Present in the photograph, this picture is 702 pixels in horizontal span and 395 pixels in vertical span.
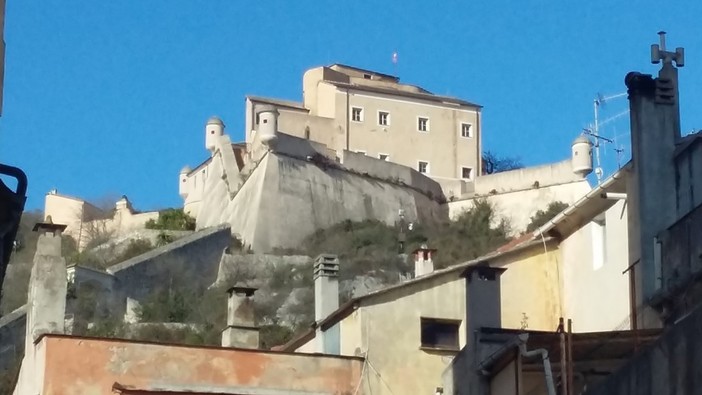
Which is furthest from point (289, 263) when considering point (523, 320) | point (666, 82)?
point (666, 82)

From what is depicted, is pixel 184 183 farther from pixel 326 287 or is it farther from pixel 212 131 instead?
pixel 326 287

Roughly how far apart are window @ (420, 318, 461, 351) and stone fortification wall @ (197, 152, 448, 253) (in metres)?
47.0

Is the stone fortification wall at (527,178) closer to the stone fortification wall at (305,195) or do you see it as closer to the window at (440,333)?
the stone fortification wall at (305,195)

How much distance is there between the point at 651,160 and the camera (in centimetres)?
2205

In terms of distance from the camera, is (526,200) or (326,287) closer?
(326,287)

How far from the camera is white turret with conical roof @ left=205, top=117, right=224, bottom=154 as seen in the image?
82.9 m

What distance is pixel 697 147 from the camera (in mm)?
21141

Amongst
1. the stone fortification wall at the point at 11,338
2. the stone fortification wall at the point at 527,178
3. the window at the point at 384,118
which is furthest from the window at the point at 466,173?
the stone fortification wall at the point at 11,338

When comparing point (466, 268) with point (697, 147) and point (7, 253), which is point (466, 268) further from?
point (7, 253)

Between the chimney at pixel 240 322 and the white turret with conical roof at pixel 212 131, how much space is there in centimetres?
5672

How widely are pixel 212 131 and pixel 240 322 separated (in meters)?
58.1

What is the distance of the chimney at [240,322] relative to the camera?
25.9 metres

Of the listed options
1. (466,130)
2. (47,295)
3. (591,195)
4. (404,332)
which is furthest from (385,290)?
(466,130)

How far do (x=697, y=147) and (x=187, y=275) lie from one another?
4808 centimetres
